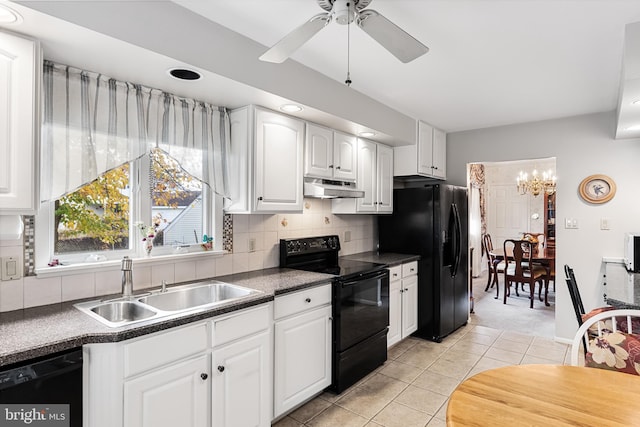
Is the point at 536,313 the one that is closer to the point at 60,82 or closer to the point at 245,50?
the point at 245,50

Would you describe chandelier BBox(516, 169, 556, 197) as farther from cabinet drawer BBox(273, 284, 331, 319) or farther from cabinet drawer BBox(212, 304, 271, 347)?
cabinet drawer BBox(212, 304, 271, 347)

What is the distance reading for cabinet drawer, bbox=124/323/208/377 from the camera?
59.0 inches

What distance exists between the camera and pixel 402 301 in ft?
11.7

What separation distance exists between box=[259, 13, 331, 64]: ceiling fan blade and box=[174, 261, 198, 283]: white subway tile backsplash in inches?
57.1

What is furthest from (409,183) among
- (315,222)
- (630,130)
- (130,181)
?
(130,181)

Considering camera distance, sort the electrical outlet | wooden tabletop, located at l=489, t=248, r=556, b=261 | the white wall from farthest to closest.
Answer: wooden tabletop, located at l=489, t=248, r=556, b=261
the electrical outlet
the white wall

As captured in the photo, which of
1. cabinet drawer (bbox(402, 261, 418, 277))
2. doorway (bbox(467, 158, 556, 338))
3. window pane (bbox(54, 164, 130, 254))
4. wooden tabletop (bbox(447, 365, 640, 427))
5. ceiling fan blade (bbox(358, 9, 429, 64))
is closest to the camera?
wooden tabletop (bbox(447, 365, 640, 427))

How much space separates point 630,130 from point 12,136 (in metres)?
4.32

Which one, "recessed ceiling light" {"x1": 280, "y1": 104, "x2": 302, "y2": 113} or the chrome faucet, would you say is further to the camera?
"recessed ceiling light" {"x1": 280, "y1": 104, "x2": 302, "y2": 113}

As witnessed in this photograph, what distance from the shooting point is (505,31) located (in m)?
2.03

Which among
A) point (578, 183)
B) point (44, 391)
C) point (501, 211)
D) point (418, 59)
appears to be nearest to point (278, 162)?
point (418, 59)

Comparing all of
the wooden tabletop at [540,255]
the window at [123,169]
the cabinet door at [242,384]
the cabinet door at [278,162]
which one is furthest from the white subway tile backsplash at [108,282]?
the wooden tabletop at [540,255]

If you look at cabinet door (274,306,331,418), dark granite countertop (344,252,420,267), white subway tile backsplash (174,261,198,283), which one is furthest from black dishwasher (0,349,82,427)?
dark granite countertop (344,252,420,267)

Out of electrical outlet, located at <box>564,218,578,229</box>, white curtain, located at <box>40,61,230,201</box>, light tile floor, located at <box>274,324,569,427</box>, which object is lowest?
light tile floor, located at <box>274,324,569,427</box>
